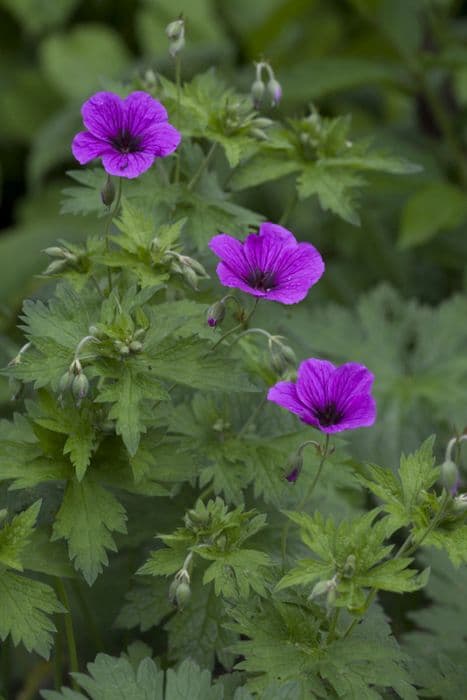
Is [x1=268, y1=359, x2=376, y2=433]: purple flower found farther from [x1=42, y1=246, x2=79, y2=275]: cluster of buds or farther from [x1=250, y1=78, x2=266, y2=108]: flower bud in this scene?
[x1=250, y1=78, x2=266, y2=108]: flower bud

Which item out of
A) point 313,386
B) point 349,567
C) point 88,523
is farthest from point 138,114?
point 349,567

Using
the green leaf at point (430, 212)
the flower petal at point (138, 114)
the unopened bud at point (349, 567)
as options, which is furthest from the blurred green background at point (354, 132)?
the unopened bud at point (349, 567)

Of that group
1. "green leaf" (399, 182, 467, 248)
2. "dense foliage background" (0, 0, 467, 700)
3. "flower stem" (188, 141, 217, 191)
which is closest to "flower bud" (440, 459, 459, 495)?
"dense foliage background" (0, 0, 467, 700)

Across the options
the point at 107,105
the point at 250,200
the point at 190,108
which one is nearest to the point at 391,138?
the point at 250,200

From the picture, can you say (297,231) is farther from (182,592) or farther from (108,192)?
(182,592)

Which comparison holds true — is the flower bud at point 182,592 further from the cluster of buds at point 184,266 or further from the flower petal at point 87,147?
the flower petal at point 87,147

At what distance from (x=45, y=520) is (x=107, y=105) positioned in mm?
624

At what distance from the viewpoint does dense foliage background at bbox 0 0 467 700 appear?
5.79 ft

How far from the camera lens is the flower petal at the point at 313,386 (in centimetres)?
144

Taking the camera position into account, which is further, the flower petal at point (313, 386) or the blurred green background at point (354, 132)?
the blurred green background at point (354, 132)

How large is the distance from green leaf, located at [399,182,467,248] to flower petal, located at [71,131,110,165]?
1.81 m

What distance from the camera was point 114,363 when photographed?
1518 millimetres

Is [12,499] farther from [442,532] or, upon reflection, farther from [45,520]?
[442,532]

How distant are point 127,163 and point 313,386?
0.41 meters
